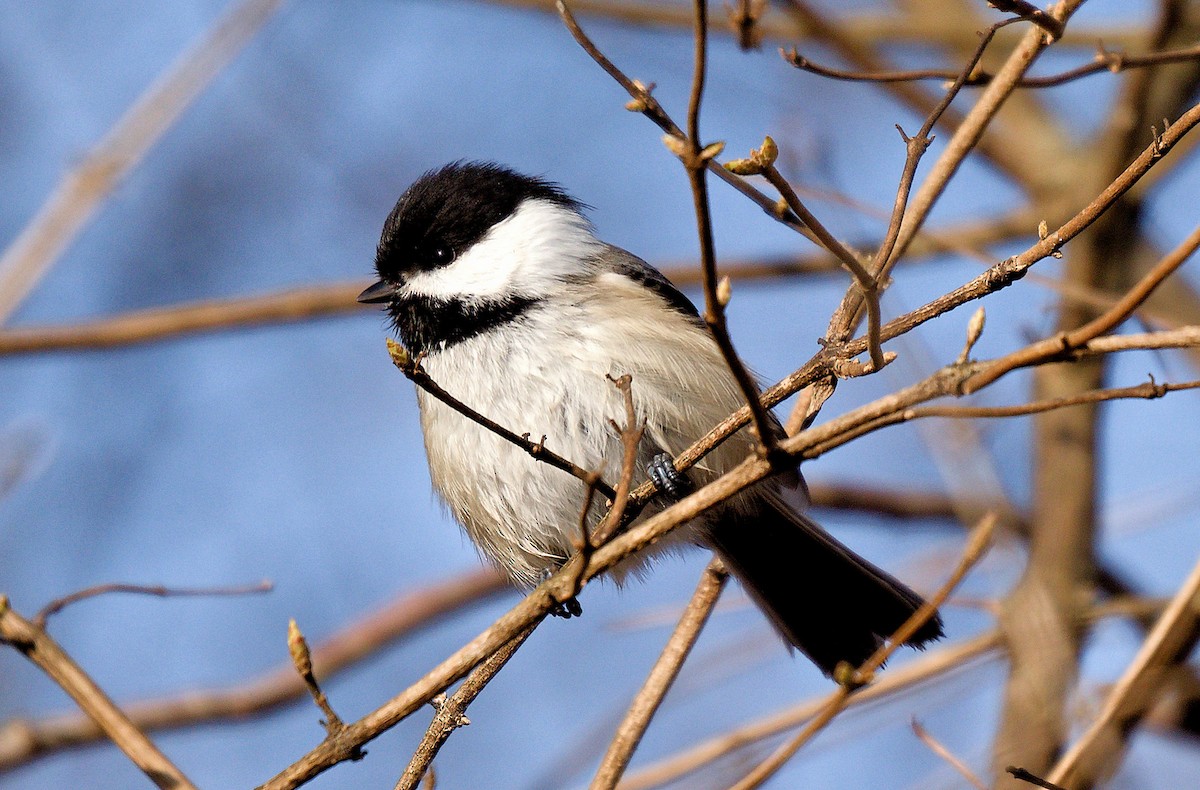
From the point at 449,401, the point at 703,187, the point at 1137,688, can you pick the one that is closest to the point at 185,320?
the point at 449,401

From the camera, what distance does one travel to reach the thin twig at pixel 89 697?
4.84 ft

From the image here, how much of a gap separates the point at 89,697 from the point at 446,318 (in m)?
1.10

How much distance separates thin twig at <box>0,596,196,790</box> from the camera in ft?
4.84

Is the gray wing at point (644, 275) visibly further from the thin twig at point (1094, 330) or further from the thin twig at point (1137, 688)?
the thin twig at point (1094, 330)

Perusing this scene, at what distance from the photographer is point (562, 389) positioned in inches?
85.0

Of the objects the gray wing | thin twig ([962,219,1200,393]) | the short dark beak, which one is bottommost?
thin twig ([962,219,1200,393])

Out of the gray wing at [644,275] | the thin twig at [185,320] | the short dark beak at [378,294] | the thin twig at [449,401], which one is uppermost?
the thin twig at [185,320]

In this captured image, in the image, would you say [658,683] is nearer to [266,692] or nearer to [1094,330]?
[1094,330]

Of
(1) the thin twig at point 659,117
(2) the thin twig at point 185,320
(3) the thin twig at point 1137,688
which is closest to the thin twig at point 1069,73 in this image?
(1) the thin twig at point 659,117

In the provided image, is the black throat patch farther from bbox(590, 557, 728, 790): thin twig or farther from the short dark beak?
bbox(590, 557, 728, 790): thin twig

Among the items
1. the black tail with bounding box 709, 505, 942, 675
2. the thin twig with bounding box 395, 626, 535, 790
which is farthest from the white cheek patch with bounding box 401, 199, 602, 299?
the thin twig with bounding box 395, 626, 535, 790

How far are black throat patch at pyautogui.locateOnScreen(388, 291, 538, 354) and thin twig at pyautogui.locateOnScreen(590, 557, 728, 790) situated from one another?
0.67 meters

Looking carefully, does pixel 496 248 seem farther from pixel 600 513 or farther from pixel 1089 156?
pixel 1089 156

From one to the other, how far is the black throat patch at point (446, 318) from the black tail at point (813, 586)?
27.7 inches
